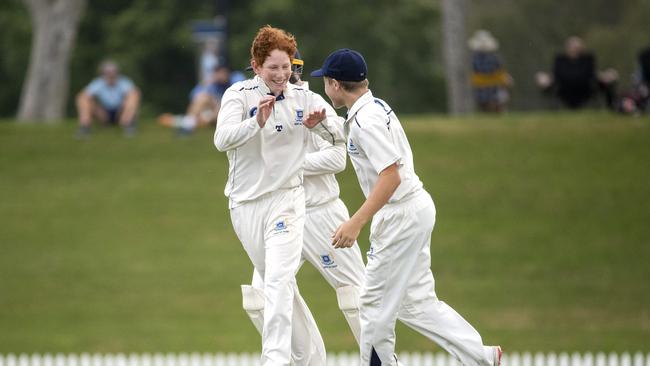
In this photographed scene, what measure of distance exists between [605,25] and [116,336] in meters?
27.2

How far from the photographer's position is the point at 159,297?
78.5 ft

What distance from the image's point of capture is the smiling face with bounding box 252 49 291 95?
27.9ft

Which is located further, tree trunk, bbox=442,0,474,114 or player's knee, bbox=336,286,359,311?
tree trunk, bbox=442,0,474,114

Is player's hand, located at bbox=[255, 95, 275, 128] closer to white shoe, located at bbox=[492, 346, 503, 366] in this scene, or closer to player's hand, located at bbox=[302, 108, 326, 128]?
player's hand, located at bbox=[302, 108, 326, 128]

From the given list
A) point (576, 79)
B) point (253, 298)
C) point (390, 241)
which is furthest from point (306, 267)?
point (390, 241)

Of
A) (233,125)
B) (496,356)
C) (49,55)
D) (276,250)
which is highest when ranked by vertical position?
(233,125)

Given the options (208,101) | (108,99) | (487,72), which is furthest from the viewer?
(487,72)

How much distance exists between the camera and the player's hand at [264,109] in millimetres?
8258

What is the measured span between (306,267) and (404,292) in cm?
1555

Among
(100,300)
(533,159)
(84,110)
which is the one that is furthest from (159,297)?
(533,159)

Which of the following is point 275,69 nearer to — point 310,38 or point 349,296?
point 349,296

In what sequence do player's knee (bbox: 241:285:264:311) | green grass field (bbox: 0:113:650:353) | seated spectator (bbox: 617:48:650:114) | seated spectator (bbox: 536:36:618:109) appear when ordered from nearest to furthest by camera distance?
player's knee (bbox: 241:285:264:311) → green grass field (bbox: 0:113:650:353) → seated spectator (bbox: 617:48:650:114) → seated spectator (bbox: 536:36:618:109)

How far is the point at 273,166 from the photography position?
882cm

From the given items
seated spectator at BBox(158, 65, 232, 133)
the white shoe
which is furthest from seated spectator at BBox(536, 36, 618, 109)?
the white shoe
